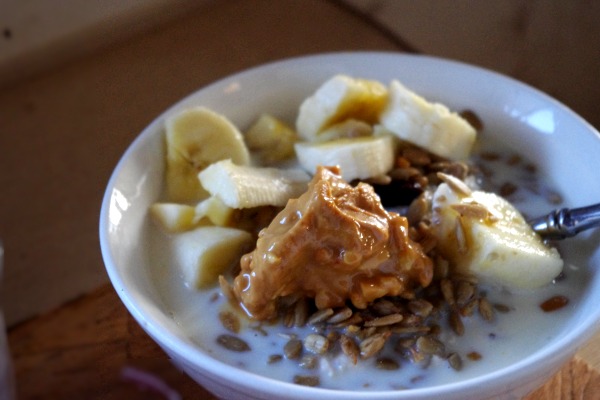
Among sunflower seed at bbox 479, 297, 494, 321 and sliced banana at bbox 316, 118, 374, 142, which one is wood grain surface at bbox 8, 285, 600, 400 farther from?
sliced banana at bbox 316, 118, 374, 142

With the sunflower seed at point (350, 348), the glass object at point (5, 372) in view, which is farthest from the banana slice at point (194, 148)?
the glass object at point (5, 372)

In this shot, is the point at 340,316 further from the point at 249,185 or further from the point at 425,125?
the point at 425,125

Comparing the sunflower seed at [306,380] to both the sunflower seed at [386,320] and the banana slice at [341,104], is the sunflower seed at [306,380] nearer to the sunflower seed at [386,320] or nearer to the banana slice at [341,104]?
the sunflower seed at [386,320]

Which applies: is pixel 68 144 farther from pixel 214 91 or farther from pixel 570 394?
pixel 570 394

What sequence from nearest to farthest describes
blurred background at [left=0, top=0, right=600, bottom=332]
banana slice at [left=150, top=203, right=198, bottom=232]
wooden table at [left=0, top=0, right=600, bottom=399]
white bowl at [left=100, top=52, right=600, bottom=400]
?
white bowl at [left=100, top=52, right=600, bottom=400], banana slice at [left=150, top=203, right=198, bottom=232], blurred background at [left=0, top=0, right=600, bottom=332], wooden table at [left=0, top=0, right=600, bottom=399]

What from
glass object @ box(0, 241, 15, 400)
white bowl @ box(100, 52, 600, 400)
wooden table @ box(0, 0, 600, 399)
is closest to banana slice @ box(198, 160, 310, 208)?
white bowl @ box(100, 52, 600, 400)
